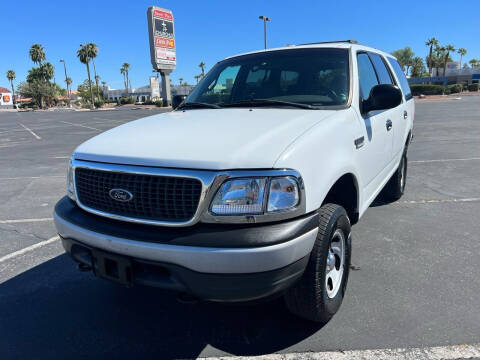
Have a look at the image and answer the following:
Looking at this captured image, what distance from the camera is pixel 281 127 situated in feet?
7.82

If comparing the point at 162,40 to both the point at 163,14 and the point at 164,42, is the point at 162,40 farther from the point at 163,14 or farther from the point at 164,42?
the point at 163,14

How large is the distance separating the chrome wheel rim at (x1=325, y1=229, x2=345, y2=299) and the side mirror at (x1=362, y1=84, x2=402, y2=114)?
1140 mm

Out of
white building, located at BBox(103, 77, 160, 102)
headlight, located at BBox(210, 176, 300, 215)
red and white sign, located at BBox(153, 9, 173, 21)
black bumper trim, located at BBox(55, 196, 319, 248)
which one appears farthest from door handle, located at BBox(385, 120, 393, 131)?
white building, located at BBox(103, 77, 160, 102)

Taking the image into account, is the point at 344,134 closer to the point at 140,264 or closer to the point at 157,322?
the point at 140,264

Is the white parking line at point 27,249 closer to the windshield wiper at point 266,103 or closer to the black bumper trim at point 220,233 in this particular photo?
the black bumper trim at point 220,233

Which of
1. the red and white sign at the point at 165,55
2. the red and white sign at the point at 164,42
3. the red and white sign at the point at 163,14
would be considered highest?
the red and white sign at the point at 163,14

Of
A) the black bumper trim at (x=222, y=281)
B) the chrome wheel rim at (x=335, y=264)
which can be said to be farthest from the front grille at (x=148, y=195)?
the chrome wheel rim at (x=335, y=264)

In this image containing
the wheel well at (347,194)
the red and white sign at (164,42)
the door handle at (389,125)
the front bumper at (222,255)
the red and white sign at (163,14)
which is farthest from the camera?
the red and white sign at (164,42)

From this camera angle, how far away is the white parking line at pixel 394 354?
228cm

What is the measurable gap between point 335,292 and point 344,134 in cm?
111

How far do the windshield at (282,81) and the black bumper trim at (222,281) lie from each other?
1.49 meters

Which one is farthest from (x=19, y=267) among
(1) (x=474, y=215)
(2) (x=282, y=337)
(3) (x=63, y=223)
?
(1) (x=474, y=215)

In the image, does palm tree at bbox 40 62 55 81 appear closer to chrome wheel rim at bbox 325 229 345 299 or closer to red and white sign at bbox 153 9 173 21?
red and white sign at bbox 153 9 173 21

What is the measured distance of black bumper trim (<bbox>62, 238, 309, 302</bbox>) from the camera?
6.46 ft
